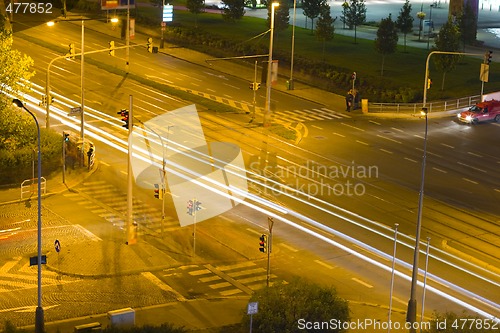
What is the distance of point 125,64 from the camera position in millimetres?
81688

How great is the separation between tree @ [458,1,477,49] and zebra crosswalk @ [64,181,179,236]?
5057cm

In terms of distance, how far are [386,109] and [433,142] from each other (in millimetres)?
9190

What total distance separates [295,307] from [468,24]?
69327 millimetres

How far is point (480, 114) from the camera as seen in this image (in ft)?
227


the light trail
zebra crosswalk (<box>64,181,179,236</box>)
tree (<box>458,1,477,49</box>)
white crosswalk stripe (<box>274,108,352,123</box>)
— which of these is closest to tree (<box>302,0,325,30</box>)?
tree (<box>458,1,477,49</box>)

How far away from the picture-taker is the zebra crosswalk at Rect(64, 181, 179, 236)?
1819 inches

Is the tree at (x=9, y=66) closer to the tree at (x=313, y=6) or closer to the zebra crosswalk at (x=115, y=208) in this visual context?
the zebra crosswalk at (x=115, y=208)

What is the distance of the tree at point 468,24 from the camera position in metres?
92.9

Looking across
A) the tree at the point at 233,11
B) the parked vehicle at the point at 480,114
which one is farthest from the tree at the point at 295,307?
the tree at the point at 233,11

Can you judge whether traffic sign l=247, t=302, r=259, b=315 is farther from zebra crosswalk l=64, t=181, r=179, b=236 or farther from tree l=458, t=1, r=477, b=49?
tree l=458, t=1, r=477, b=49

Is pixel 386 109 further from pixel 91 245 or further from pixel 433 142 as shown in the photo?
pixel 91 245

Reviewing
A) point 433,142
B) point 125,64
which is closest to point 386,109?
point 433,142

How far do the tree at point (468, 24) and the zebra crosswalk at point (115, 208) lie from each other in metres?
50.6

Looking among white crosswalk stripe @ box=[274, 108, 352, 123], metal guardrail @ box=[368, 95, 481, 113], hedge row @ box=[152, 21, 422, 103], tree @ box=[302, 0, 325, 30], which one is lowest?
white crosswalk stripe @ box=[274, 108, 352, 123]
